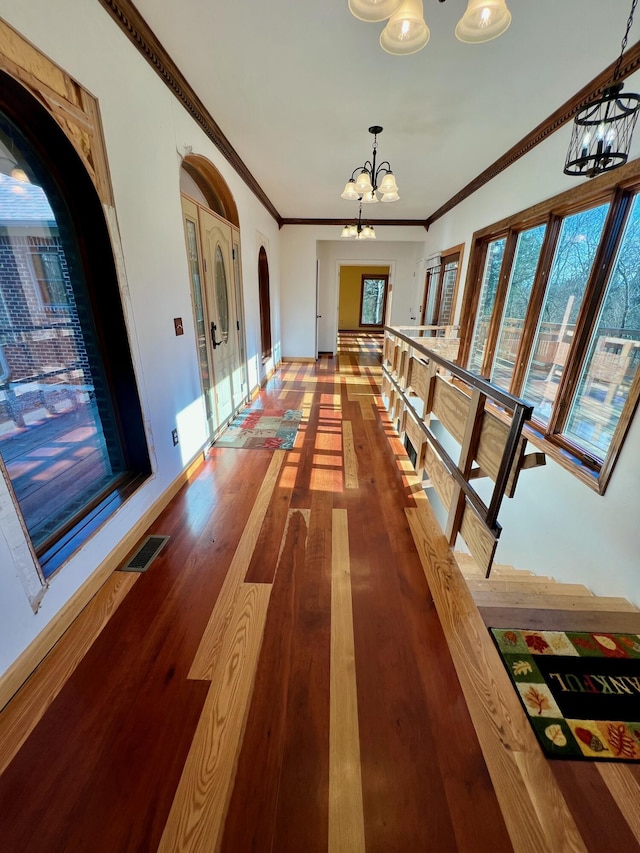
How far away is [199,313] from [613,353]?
3155 millimetres

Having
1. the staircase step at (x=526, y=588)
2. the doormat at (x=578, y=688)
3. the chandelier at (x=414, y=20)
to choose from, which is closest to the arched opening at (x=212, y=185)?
the chandelier at (x=414, y=20)

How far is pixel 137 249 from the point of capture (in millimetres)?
1892

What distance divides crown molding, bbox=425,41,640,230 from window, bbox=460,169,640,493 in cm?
52

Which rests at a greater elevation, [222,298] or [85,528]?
[222,298]

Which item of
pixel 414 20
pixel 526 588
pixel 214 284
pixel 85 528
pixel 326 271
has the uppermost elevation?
pixel 414 20

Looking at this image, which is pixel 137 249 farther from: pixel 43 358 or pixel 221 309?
pixel 221 309

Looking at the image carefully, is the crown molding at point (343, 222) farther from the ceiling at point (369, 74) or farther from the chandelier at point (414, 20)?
the chandelier at point (414, 20)

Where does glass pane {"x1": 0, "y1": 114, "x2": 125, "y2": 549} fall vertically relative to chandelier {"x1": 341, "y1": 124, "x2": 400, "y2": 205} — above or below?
below

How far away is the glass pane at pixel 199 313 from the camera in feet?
8.90

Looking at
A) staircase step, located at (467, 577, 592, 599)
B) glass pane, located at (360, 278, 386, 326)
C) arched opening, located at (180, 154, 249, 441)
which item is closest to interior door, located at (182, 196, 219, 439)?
arched opening, located at (180, 154, 249, 441)

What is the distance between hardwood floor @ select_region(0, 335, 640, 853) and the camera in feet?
3.00

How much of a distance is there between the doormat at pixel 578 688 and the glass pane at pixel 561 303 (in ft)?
6.71

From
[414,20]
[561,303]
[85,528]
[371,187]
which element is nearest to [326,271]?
[371,187]

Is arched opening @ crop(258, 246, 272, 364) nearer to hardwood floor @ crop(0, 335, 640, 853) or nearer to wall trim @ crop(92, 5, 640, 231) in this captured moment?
wall trim @ crop(92, 5, 640, 231)
